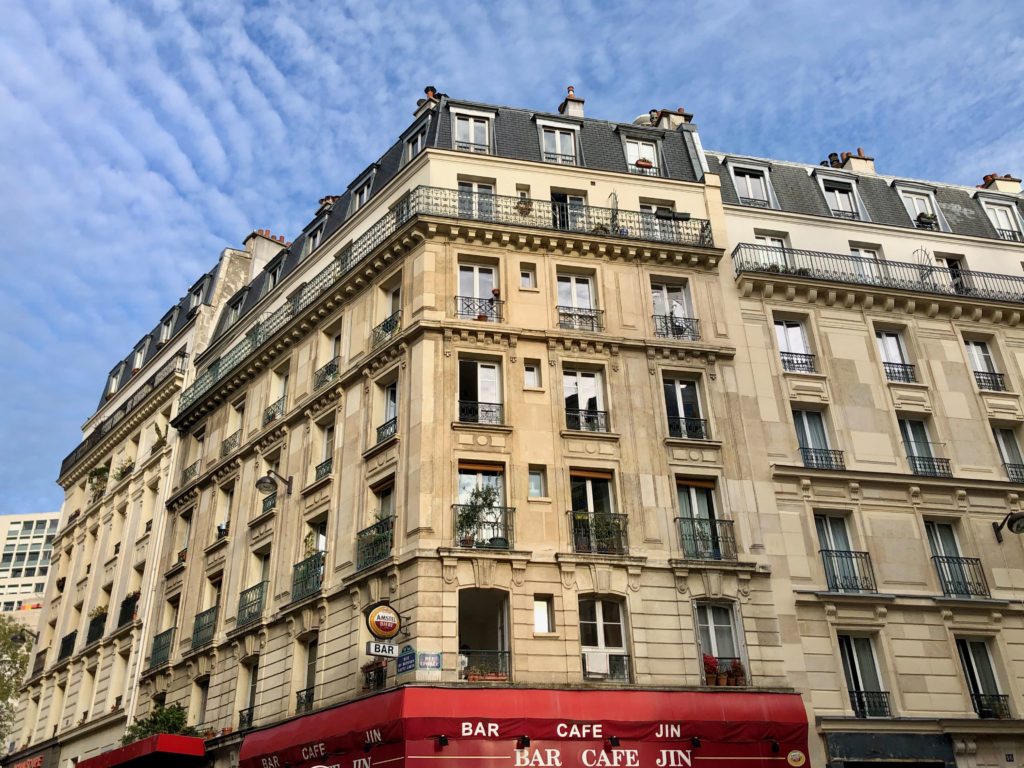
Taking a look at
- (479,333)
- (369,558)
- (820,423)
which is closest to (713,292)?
(820,423)

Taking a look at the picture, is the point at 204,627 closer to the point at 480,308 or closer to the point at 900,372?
the point at 480,308

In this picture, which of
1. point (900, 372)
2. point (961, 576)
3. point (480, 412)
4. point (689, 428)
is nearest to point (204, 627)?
point (480, 412)

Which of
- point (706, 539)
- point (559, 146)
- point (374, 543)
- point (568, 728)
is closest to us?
point (568, 728)

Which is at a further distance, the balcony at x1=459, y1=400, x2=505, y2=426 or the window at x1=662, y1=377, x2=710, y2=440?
the window at x1=662, y1=377, x2=710, y2=440

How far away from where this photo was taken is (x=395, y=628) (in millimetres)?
16422

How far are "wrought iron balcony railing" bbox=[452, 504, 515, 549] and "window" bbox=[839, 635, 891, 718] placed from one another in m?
6.89

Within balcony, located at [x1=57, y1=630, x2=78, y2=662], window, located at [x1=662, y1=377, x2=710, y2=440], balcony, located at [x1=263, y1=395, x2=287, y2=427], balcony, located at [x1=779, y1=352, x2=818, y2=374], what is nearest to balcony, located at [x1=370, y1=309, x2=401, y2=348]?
balcony, located at [x1=263, y1=395, x2=287, y2=427]

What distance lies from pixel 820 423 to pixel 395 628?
34.6ft

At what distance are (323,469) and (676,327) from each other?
851 centimetres

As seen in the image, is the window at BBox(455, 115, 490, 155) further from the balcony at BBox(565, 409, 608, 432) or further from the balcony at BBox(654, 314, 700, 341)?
the balcony at BBox(565, 409, 608, 432)

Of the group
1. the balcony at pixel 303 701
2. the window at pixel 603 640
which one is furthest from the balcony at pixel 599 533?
the balcony at pixel 303 701

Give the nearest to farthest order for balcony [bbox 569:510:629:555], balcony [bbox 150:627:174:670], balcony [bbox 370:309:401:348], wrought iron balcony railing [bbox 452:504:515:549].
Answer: wrought iron balcony railing [bbox 452:504:515:549], balcony [bbox 569:510:629:555], balcony [bbox 370:309:401:348], balcony [bbox 150:627:174:670]

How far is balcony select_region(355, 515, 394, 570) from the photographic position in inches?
715

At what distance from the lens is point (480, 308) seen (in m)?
20.4
